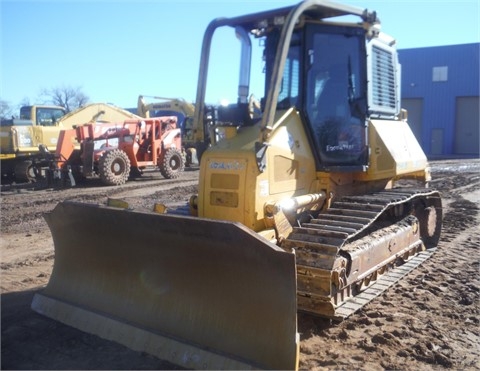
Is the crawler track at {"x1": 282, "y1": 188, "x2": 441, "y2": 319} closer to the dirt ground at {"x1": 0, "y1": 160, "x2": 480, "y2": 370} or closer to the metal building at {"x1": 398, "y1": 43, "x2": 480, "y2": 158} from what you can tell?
the dirt ground at {"x1": 0, "y1": 160, "x2": 480, "y2": 370}

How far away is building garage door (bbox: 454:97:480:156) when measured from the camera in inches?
1206

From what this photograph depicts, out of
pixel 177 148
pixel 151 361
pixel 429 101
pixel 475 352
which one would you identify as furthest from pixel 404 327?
pixel 429 101

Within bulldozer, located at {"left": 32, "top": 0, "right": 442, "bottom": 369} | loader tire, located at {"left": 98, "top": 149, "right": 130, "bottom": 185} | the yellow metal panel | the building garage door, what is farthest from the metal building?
bulldozer, located at {"left": 32, "top": 0, "right": 442, "bottom": 369}

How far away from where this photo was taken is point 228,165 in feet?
14.7

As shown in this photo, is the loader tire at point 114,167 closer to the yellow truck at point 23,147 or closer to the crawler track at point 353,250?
the yellow truck at point 23,147

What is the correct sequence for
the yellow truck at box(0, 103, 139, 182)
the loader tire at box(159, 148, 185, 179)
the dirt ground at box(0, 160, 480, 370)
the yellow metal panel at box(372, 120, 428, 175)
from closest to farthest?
the dirt ground at box(0, 160, 480, 370) → the yellow metal panel at box(372, 120, 428, 175) → the yellow truck at box(0, 103, 139, 182) → the loader tire at box(159, 148, 185, 179)

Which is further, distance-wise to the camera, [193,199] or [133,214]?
[193,199]

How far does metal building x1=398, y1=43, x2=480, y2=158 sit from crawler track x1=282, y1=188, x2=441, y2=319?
87.4ft

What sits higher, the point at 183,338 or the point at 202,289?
the point at 202,289

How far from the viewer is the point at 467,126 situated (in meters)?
30.9

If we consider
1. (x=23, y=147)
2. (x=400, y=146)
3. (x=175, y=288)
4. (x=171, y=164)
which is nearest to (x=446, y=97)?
(x=171, y=164)

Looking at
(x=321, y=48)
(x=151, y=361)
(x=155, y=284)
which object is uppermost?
(x=321, y=48)

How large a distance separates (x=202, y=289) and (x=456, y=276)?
342 cm

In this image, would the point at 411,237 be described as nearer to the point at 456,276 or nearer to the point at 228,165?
the point at 456,276
